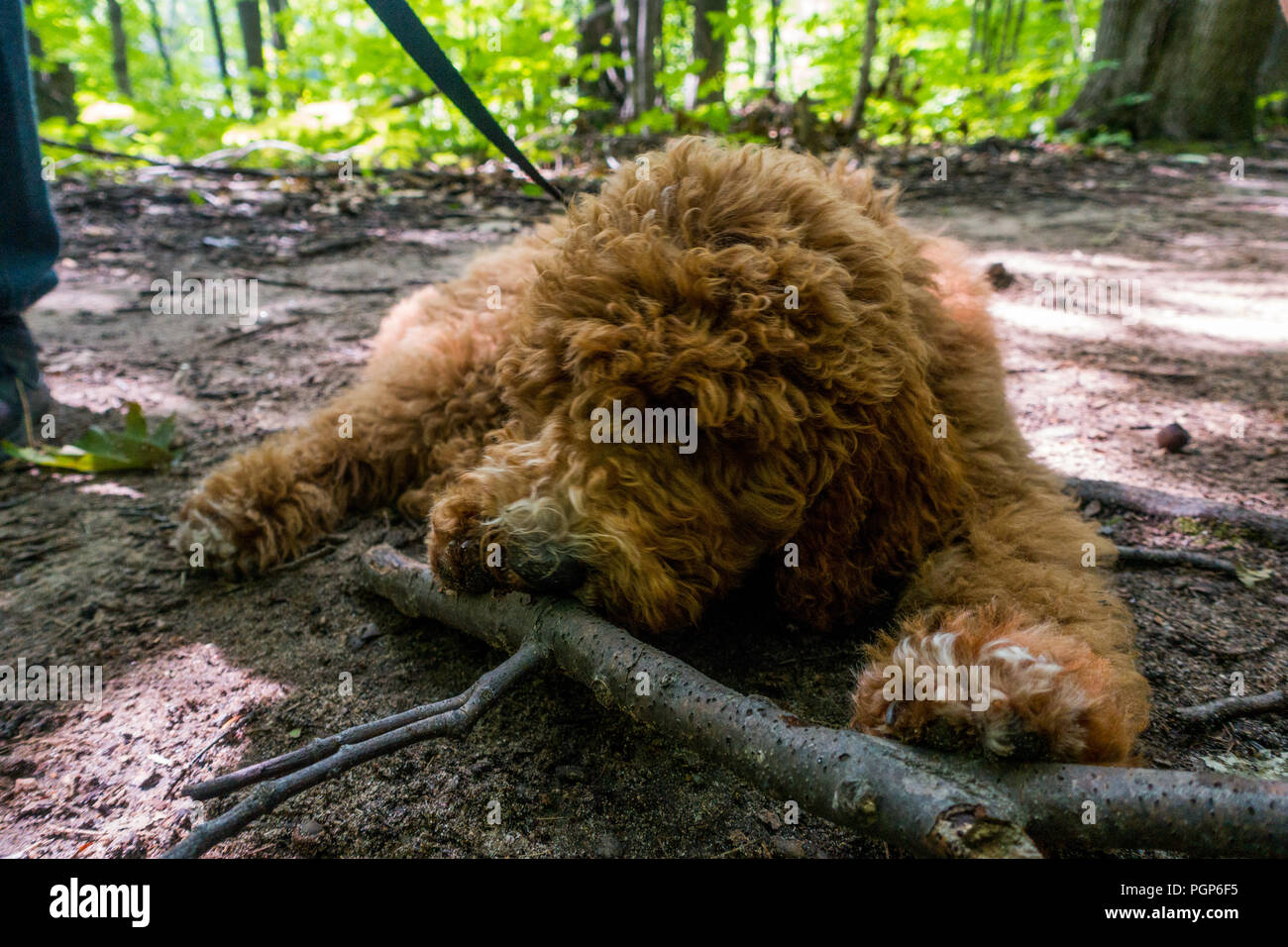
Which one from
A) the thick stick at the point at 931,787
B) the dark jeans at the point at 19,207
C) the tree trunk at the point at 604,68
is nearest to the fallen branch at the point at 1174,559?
the thick stick at the point at 931,787

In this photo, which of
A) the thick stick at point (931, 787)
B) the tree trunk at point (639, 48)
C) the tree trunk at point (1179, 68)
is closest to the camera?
the thick stick at point (931, 787)

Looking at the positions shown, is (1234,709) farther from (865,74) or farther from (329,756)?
(865,74)

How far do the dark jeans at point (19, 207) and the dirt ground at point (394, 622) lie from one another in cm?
59

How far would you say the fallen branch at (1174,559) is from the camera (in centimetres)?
269

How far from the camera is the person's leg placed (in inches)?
128

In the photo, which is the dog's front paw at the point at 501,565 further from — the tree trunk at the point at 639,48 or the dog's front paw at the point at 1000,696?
the tree trunk at the point at 639,48

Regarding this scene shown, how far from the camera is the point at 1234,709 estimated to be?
2062 millimetres

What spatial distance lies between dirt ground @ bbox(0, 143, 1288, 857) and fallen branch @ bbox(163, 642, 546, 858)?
26 centimetres

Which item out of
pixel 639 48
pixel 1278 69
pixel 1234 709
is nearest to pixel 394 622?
pixel 1234 709

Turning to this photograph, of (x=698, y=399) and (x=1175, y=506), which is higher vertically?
(x=698, y=399)

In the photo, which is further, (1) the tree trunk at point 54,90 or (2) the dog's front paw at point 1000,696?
(1) the tree trunk at point 54,90

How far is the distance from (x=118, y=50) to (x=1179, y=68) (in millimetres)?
24063

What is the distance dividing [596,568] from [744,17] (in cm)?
1037

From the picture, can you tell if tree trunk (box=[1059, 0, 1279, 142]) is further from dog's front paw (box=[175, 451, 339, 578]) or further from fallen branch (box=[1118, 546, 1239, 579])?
dog's front paw (box=[175, 451, 339, 578])
